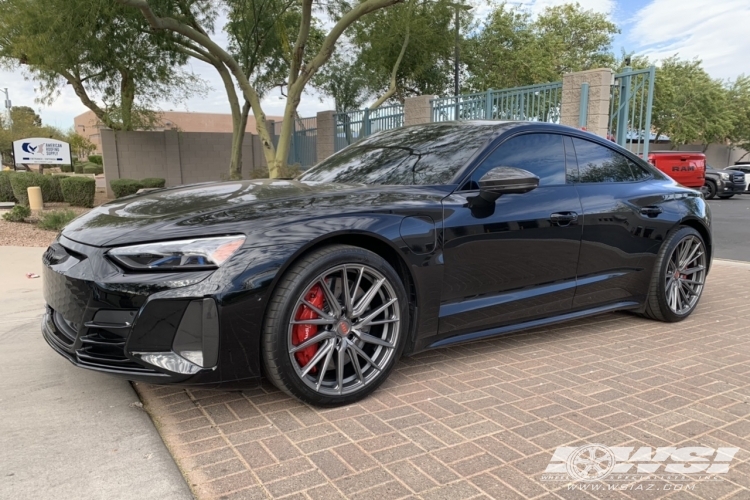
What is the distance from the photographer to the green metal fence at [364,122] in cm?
1407

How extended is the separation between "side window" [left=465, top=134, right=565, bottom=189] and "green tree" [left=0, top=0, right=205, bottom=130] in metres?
11.5

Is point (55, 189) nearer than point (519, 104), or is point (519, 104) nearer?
point (519, 104)

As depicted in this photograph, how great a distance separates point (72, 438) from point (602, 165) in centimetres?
387

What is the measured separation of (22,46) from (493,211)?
1595cm

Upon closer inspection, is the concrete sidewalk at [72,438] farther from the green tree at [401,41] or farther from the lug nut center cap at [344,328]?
the green tree at [401,41]

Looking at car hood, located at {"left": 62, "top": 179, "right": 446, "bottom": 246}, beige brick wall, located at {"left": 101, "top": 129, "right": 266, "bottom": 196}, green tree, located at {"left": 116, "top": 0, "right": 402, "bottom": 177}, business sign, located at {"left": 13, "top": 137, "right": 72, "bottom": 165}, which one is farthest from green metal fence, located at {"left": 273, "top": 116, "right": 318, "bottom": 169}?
car hood, located at {"left": 62, "top": 179, "right": 446, "bottom": 246}

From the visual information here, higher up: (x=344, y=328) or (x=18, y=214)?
(x=344, y=328)

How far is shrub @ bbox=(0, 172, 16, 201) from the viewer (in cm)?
1608

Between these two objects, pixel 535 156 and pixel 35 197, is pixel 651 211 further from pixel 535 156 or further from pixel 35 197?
pixel 35 197

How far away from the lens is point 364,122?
594 inches

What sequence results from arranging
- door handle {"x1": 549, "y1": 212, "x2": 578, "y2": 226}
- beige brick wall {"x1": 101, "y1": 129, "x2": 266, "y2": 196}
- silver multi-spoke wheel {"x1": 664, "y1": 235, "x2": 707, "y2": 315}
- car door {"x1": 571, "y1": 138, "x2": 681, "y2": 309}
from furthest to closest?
beige brick wall {"x1": 101, "y1": 129, "x2": 266, "y2": 196} → silver multi-spoke wheel {"x1": 664, "y1": 235, "x2": 707, "y2": 315} → car door {"x1": 571, "y1": 138, "x2": 681, "y2": 309} → door handle {"x1": 549, "y1": 212, "x2": 578, "y2": 226}

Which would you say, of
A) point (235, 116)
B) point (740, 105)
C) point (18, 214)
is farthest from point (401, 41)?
point (740, 105)

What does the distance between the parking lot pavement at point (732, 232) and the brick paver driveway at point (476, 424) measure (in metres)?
5.51

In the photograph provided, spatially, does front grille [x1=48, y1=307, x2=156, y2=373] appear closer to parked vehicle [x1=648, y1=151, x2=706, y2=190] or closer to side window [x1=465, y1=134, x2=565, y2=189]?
side window [x1=465, y1=134, x2=565, y2=189]
